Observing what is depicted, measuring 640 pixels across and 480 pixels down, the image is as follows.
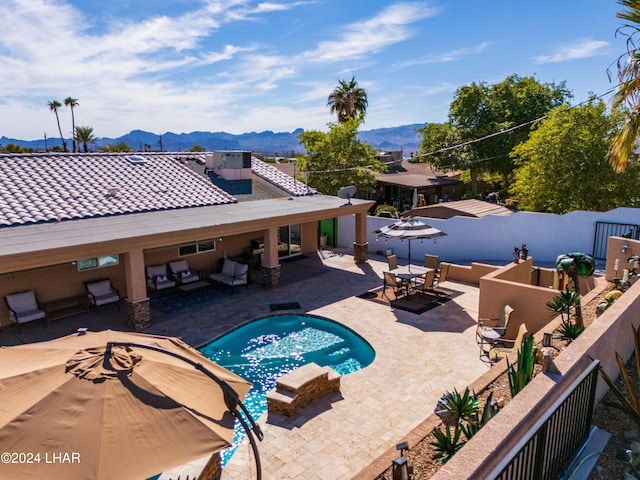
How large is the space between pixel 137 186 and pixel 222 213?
4516 mm

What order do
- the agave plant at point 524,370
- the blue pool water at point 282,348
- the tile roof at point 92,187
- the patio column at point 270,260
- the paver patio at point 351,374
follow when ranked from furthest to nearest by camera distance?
the patio column at point 270,260 → the tile roof at point 92,187 → the blue pool water at point 282,348 → the paver patio at point 351,374 → the agave plant at point 524,370

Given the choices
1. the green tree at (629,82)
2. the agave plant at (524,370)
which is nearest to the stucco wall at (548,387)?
the agave plant at (524,370)

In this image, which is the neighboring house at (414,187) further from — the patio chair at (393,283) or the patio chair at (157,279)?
the patio chair at (157,279)

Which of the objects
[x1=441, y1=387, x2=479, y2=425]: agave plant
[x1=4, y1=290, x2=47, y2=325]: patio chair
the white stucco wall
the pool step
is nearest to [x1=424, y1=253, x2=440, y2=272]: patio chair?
the white stucco wall

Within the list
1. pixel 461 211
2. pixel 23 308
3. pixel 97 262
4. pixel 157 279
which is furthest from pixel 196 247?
pixel 461 211

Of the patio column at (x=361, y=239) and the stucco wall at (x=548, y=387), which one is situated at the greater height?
the stucco wall at (x=548, y=387)

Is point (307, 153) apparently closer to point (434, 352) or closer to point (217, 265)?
point (217, 265)

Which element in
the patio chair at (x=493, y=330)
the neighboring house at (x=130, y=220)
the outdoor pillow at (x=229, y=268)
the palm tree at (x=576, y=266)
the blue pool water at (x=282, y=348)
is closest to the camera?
the palm tree at (x=576, y=266)

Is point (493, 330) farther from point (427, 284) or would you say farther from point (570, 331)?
point (427, 284)

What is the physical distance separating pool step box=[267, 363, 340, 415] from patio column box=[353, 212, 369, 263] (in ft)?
41.4

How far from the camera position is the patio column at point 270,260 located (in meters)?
18.1

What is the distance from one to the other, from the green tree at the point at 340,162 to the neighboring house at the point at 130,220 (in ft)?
23.1

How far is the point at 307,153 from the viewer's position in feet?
110

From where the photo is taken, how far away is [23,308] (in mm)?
14609
